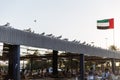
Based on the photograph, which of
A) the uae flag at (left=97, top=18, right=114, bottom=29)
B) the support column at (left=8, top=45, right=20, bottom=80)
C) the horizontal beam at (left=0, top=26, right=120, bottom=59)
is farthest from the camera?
the uae flag at (left=97, top=18, right=114, bottom=29)

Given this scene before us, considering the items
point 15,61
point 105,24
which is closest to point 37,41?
point 15,61

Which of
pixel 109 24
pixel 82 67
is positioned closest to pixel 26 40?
pixel 82 67

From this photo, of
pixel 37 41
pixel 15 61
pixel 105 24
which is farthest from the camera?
pixel 105 24

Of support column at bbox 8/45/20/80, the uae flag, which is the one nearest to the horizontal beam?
support column at bbox 8/45/20/80

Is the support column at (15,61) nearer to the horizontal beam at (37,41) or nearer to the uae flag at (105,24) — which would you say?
the horizontal beam at (37,41)

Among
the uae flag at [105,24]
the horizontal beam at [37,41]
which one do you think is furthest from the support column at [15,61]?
the uae flag at [105,24]

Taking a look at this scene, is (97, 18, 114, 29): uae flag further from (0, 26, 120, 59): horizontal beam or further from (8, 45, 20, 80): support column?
(8, 45, 20, 80): support column

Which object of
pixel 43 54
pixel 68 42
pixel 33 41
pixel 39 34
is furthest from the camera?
pixel 43 54

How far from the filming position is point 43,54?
3228 centimetres

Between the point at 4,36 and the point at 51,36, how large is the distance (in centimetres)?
636

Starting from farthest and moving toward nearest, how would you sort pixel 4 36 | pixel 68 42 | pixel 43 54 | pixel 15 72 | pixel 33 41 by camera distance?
1. pixel 43 54
2. pixel 68 42
3. pixel 33 41
4. pixel 15 72
5. pixel 4 36

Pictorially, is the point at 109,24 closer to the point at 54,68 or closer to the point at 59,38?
the point at 54,68

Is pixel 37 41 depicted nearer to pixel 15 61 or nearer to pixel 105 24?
pixel 15 61

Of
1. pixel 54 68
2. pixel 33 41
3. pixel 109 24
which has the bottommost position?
pixel 54 68
